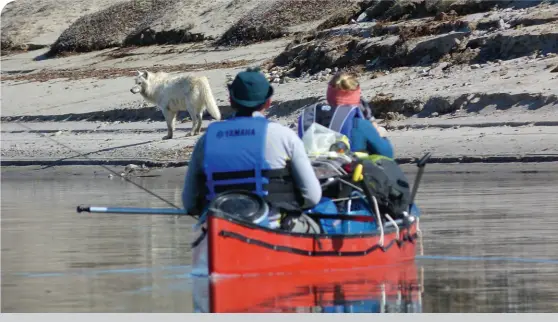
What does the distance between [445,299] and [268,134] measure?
1.53 meters

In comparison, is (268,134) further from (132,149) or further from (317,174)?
(132,149)

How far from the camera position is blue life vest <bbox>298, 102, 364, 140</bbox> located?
411 inches

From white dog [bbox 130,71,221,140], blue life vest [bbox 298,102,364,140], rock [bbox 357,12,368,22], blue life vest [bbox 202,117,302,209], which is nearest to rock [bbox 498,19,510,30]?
white dog [bbox 130,71,221,140]

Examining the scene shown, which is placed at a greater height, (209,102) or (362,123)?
(362,123)

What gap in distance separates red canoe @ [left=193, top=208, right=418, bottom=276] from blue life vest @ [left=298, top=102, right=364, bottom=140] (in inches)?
30.4

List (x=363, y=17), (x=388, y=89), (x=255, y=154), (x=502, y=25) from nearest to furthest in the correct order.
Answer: (x=255, y=154), (x=388, y=89), (x=502, y=25), (x=363, y=17)

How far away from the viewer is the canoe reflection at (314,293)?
8633mm

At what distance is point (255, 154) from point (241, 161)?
103 millimetres

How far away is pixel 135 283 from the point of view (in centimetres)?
997

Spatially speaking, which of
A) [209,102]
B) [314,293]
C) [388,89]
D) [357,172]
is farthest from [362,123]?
[209,102]

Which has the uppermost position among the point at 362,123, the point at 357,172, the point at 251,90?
the point at 251,90

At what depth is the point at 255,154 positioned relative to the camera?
31.0ft

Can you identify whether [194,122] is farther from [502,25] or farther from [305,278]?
[305,278]

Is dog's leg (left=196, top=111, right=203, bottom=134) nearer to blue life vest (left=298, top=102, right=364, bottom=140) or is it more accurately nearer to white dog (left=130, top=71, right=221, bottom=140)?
white dog (left=130, top=71, right=221, bottom=140)
